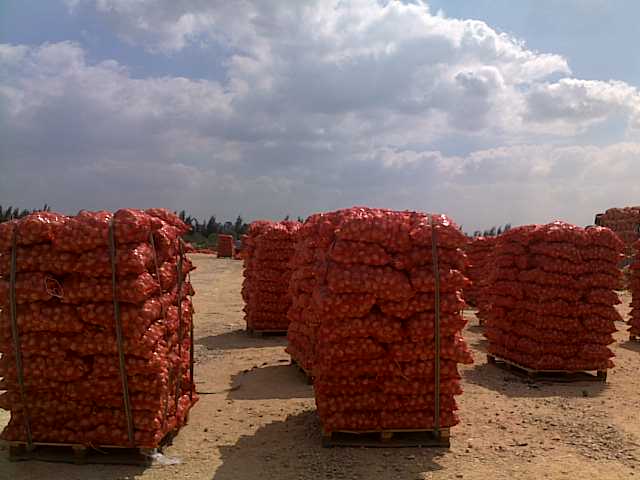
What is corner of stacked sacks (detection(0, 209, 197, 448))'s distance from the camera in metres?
5.84

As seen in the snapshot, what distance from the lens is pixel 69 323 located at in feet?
19.2

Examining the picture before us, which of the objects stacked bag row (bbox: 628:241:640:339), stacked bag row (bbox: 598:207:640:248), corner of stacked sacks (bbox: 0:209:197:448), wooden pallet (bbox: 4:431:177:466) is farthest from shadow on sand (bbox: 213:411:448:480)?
stacked bag row (bbox: 598:207:640:248)

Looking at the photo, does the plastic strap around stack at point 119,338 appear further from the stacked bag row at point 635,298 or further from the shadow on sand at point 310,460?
the stacked bag row at point 635,298

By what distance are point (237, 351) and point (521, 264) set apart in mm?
6067

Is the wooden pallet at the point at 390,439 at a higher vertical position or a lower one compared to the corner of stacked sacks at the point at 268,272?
lower

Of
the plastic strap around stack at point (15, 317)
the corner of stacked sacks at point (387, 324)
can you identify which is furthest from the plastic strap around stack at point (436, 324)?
the plastic strap around stack at point (15, 317)

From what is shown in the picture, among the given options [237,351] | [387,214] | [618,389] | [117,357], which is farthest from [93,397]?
[618,389]

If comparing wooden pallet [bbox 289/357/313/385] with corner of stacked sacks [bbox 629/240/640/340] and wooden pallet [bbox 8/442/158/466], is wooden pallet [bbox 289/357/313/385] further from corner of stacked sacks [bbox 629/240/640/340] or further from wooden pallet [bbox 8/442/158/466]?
corner of stacked sacks [bbox 629/240/640/340]

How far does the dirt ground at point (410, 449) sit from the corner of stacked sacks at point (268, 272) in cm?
260

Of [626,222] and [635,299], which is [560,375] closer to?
[635,299]

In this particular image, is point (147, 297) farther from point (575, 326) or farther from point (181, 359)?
point (575, 326)

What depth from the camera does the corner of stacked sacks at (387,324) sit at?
6.49m

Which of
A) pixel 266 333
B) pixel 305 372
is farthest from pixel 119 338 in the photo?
pixel 266 333

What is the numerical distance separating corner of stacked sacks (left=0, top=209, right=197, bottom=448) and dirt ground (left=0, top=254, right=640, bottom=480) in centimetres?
48
